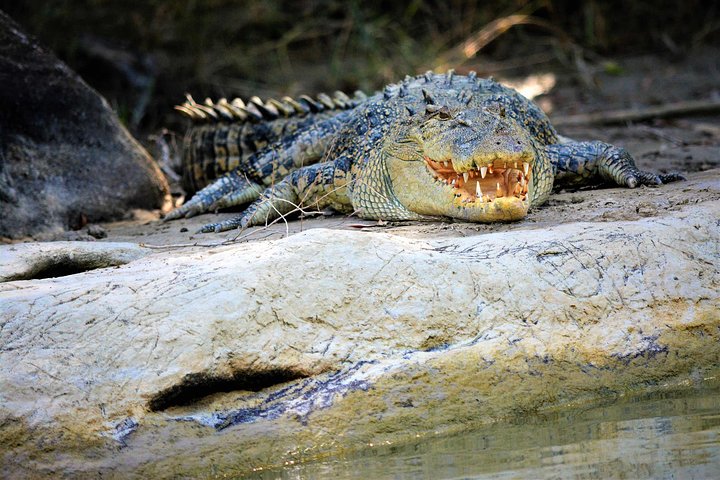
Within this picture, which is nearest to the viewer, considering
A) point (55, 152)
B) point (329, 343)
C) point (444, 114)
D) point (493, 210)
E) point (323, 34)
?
point (329, 343)

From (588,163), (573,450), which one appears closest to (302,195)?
(588,163)

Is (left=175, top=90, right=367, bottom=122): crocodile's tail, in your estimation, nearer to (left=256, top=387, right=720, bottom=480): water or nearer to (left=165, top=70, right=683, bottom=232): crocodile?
(left=165, top=70, right=683, bottom=232): crocodile

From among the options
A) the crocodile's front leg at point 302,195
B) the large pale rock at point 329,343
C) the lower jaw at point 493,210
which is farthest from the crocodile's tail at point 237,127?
the large pale rock at point 329,343

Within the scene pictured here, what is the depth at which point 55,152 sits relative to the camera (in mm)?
6672

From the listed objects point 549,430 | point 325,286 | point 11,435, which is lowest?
point 549,430

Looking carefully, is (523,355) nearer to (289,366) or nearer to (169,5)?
(289,366)

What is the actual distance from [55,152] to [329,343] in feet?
12.1

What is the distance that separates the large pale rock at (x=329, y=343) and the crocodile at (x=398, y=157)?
0.74m

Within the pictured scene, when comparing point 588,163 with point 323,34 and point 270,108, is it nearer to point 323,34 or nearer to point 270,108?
point 270,108

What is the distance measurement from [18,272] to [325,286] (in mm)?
1516

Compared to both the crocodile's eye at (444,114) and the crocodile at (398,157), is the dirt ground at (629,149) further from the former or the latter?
the crocodile's eye at (444,114)

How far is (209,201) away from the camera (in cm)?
678

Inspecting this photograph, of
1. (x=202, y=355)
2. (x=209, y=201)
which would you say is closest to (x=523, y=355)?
(x=202, y=355)

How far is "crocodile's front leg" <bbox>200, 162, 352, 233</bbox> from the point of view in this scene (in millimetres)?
5895
